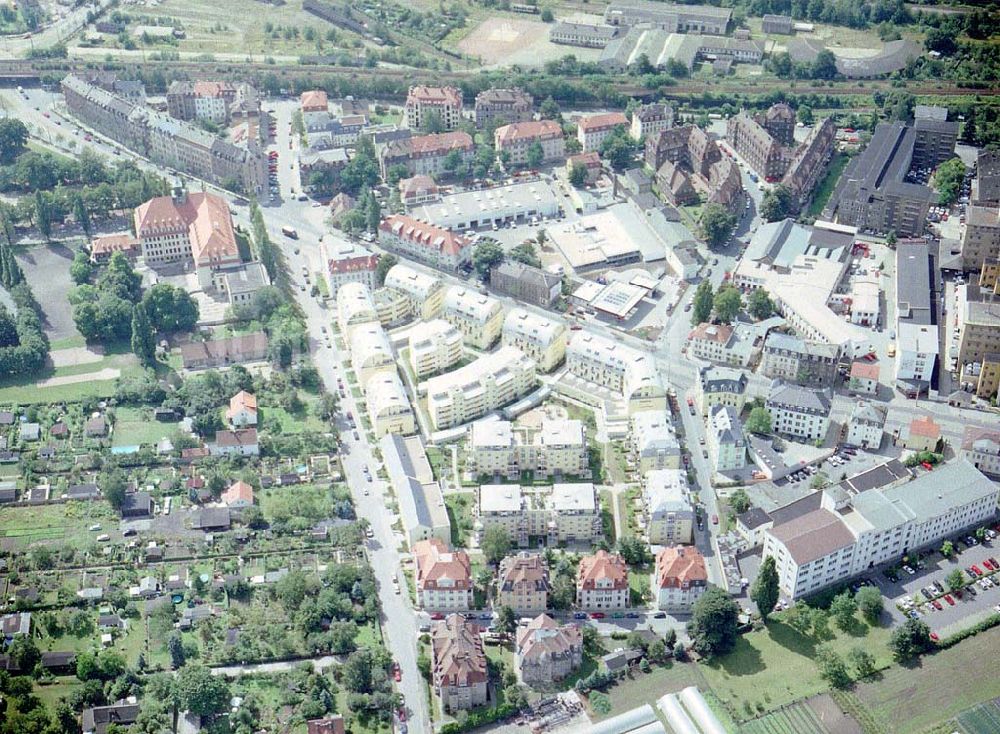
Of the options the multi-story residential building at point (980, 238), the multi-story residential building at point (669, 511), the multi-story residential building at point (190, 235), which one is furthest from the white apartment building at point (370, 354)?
the multi-story residential building at point (980, 238)

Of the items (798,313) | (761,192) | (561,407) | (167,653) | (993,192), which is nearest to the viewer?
(167,653)

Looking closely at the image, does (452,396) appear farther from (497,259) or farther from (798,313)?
(798,313)

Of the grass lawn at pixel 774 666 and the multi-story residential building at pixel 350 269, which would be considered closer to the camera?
the grass lawn at pixel 774 666

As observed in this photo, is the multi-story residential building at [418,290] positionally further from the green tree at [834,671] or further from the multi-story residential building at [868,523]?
the green tree at [834,671]

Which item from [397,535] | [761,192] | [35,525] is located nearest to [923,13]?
[761,192]

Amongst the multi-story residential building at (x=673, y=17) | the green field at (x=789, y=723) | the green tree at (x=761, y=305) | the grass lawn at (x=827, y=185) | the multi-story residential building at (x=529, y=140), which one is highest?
the multi-story residential building at (x=673, y=17)

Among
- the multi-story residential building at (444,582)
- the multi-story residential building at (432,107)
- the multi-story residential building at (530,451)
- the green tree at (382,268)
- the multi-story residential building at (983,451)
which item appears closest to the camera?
the multi-story residential building at (444,582)
